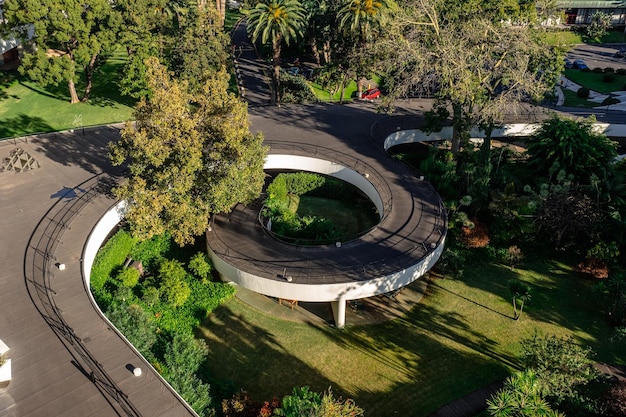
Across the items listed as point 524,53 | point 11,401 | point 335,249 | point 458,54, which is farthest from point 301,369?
point 524,53

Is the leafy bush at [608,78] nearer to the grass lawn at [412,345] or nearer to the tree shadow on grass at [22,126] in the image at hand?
the grass lawn at [412,345]

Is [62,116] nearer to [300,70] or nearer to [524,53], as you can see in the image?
[300,70]

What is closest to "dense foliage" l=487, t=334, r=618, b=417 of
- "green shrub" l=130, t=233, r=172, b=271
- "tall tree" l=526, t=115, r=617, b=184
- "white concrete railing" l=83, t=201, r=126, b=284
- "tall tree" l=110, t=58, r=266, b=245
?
"tall tree" l=526, t=115, r=617, b=184

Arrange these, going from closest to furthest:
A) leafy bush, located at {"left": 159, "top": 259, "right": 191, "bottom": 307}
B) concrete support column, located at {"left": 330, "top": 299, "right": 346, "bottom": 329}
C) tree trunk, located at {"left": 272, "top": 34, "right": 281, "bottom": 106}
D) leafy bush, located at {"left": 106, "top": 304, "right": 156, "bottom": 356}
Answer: leafy bush, located at {"left": 106, "top": 304, "right": 156, "bottom": 356}
concrete support column, located at {"left": 330, "top": 299, "right": 346, "bottom": 329}
leafy bush, located at {"left": 159, "top": 259, "right": 191, "bottom": 307}
tree trunk, located at {"left": 272, "top": 34, "right": 281, "bottom": 106}

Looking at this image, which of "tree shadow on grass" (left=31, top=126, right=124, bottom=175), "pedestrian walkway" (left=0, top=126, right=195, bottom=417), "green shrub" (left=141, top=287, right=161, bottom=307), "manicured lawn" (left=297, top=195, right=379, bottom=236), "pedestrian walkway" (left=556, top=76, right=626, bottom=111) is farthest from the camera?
"pedestrian walkway" (left=556, top=76, right=626, bottom=111)

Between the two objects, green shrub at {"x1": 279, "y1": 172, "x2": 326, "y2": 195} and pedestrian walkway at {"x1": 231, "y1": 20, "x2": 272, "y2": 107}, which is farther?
pedestrian walkway at {"x1": 231, "y1": 20, "x2": 272, "y2": 107}

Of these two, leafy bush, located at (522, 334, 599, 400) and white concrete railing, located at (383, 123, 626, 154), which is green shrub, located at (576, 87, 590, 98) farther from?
leafy bush, located at (522, 334, 599, 400)
